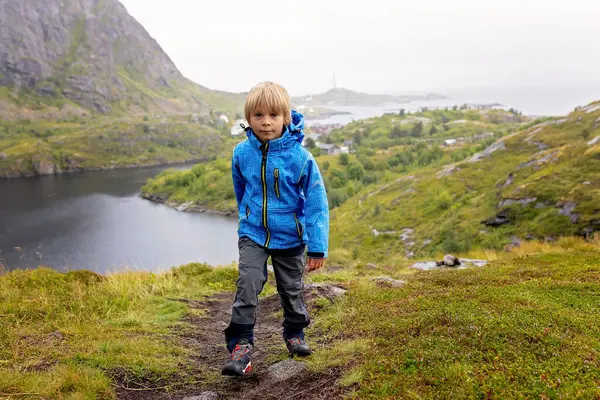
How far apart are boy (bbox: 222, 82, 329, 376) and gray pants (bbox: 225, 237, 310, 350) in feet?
0.04

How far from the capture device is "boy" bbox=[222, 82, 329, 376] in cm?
507

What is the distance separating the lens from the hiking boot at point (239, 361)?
4.92 meters

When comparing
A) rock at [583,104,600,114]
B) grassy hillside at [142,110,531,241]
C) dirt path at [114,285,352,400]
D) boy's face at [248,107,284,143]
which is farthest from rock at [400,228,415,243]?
boy's face at [248,107,284,143]

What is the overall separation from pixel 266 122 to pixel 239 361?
287cm

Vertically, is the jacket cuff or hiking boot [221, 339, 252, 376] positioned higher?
the jacket cuff

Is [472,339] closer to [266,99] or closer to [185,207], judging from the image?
[266,99]

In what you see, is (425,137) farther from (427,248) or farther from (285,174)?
(285,174)

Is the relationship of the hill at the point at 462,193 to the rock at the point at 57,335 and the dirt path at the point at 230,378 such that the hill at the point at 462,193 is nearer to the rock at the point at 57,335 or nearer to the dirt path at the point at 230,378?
the dirt path at the point at 230,378

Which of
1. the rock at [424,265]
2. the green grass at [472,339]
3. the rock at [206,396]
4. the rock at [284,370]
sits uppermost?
the green grass at [472,339]

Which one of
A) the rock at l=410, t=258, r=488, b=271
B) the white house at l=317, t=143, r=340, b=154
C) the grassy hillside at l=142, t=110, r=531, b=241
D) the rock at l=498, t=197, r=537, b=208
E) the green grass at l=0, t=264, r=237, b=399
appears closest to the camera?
the green grass at l=0, t=264, r=237, b=399

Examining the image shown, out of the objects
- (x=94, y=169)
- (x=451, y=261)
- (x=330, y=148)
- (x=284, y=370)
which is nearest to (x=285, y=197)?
(x=284, y=370)

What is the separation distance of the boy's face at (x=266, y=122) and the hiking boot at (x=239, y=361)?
258cm

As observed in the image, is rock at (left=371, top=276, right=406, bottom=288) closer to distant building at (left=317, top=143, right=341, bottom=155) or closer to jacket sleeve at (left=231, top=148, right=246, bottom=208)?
jacket sleeve at (left=231, top=148, right=246, bottom=208)

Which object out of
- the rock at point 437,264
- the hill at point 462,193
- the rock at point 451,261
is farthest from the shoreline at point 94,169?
the rock at point 451,261
